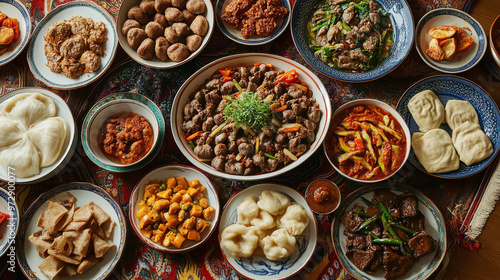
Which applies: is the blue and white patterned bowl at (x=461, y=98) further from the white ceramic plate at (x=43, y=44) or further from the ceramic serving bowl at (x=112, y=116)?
the white ceramic plate at (x=43, y=44)

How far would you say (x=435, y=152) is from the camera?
3.52 meters

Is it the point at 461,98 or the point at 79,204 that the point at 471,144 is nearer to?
the point at 461,98

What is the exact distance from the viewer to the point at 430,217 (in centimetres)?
352

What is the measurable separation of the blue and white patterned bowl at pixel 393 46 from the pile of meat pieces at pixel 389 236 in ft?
3.83

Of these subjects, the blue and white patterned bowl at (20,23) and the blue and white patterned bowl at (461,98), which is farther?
the blue and white patterned bowl at (20,23)

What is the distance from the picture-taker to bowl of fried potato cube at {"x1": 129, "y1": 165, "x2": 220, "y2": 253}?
3561 mm

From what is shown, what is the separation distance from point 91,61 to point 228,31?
1483 mm

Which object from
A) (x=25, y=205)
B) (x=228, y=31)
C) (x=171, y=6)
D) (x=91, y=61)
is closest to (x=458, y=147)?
(x=228, y=31)

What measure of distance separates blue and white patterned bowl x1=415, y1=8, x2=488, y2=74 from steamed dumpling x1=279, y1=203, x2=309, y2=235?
1.95 m

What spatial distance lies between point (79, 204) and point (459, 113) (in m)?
3.89

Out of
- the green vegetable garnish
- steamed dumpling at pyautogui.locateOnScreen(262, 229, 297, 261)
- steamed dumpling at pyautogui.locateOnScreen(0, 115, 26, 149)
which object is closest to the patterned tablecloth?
steamed dumpling at pyautogui.locateOnScreen(262, 229, 297, 261)

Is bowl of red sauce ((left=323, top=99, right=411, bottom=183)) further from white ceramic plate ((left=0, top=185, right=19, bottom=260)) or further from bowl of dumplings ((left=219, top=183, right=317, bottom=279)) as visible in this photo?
white ceramic plate ((left=0, top=185, right=19, bottom=260))

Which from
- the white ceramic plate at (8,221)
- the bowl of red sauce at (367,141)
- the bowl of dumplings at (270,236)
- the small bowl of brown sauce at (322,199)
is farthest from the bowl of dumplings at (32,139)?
the bowl of red sauce at (367,141)

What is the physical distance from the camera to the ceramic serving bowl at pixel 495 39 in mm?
3670
